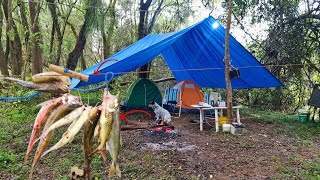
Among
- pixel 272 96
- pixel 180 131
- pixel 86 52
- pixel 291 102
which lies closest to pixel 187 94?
pixel 180 131

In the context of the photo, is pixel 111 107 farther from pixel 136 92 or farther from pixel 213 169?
pixel 136 92

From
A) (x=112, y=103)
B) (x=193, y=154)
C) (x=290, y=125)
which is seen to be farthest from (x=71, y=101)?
(x=290, y=125)

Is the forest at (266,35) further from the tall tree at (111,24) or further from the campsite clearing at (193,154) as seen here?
the campsite clearing at (193,154)

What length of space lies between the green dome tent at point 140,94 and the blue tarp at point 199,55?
2.77 ft

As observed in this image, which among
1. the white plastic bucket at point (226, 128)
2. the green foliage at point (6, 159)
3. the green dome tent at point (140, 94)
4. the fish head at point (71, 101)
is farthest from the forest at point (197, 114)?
the green dome tent at point (140, 94)

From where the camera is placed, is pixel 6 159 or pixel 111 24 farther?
pixel 111 24

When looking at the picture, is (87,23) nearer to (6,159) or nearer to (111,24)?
(111,24)

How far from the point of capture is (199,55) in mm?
5316

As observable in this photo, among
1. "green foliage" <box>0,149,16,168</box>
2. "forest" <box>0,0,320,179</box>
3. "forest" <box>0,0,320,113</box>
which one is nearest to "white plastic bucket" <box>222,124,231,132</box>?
"forest" <box>0,0,320,179</box>

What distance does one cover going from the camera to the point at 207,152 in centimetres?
332

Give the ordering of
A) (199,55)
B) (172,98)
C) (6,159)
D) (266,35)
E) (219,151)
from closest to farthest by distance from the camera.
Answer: (6,159)
(219,151)
(199,55)
(266,35)
(172,98)

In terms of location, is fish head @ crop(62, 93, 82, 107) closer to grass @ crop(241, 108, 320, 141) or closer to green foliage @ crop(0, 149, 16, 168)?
green foliage @ crop(0, 149, 16, 168)

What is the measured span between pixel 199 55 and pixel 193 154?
253 centimetres

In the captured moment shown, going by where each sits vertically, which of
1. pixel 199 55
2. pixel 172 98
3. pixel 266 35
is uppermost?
pixel 266 35
